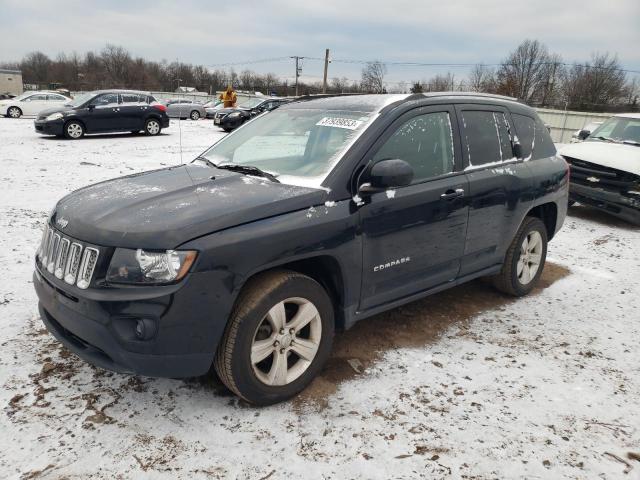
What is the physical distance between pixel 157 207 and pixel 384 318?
2202 millimetres

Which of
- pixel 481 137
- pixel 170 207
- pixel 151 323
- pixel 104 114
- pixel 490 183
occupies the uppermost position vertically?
pixel 104 114

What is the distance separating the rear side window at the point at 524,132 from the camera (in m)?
4.47

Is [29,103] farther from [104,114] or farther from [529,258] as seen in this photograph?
[529,258]

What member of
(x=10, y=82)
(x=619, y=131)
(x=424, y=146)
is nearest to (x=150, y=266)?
(x=424, y=146)

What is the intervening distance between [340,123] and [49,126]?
1402 centimetres

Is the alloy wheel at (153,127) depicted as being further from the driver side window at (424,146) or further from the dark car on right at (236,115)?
the driver side window at (424,146)

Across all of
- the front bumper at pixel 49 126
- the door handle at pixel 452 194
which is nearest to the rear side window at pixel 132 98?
the front bumper at pixel 49 126

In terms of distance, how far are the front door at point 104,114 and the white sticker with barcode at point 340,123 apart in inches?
552

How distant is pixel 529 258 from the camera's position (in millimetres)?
4742

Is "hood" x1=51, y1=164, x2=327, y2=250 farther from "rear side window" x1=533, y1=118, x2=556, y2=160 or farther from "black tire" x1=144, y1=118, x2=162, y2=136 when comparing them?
"black tire" x1=144, y1=118, x2=162, y2=136

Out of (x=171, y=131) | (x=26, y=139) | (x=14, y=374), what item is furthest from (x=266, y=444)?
(x=171, y=131)

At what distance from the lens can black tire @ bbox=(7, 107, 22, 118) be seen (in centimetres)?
2269

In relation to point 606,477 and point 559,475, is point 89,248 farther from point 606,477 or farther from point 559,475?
point 606,477

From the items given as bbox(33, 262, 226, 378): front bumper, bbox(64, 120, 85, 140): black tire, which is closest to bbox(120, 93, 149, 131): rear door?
bbox(64, 120, 85, 140): black tire
